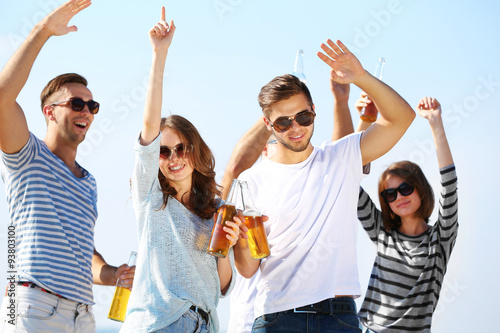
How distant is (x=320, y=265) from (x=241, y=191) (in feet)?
2.44

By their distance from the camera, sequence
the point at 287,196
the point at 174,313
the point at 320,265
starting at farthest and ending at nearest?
the point at 287,196 < the point at 320,265 < the point at 174,313

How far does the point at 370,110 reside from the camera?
17.5 ft

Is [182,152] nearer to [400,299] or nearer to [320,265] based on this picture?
[320,265]

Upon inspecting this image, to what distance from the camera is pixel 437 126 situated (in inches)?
221

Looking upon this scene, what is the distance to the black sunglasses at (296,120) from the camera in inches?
171

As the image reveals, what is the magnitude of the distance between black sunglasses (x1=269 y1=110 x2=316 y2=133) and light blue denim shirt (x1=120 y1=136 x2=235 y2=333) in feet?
3.05

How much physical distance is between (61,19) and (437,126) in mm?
3367

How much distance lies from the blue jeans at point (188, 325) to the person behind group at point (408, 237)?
2189mm

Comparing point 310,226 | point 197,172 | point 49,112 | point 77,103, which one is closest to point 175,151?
point 197,172


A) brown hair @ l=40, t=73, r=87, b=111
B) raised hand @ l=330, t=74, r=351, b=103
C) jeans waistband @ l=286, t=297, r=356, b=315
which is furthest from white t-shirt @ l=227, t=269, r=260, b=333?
brown hair @ l=40, t=73, r=87, b=111

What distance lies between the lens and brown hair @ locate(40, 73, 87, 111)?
4938mm

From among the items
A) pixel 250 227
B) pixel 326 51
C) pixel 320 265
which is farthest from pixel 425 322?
pixel 326 51

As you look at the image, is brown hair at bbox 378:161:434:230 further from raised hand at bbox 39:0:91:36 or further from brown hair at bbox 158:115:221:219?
raised hand at bbox 39:0:91:36

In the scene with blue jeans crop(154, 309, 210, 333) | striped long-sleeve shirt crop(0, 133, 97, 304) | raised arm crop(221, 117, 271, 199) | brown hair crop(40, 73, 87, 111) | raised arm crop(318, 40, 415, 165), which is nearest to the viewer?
blue jeans crop(154, 309, 210, 333)
